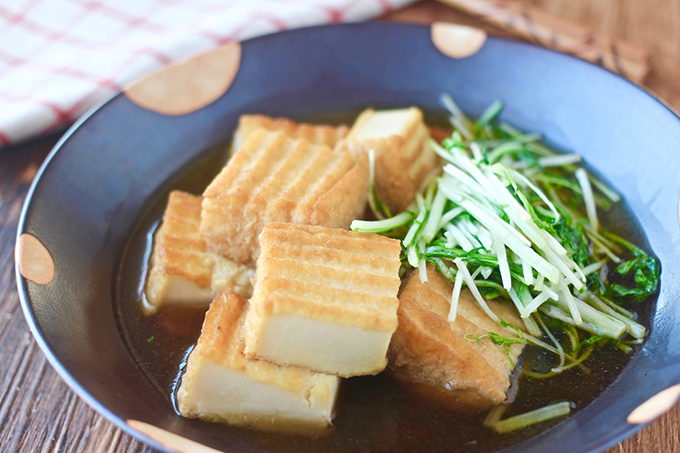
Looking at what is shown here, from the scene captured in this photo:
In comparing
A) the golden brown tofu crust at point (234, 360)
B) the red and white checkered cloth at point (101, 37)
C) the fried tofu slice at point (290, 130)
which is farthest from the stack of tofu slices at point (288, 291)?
the red and white checkered cloth at point (101, 37)

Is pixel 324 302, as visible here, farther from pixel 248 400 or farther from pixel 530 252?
pixel 530 252

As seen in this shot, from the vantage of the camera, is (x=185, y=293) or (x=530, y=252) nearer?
(x=530, y=252)

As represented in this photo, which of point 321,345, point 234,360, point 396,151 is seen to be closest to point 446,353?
point 321,345

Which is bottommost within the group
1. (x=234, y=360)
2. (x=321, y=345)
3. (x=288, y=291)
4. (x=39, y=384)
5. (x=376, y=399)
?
(x=39, y=384)

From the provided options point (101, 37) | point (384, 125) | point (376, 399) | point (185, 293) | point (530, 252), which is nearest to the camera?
point (376, 399)

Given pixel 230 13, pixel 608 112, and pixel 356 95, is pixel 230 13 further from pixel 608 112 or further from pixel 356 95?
pixel 608 112

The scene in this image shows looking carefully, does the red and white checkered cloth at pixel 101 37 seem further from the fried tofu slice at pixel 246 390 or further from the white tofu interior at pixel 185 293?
the fried tofu slice at pixel 246 390

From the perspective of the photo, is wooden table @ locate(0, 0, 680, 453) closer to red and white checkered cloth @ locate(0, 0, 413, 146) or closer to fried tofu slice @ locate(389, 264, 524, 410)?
red and white checkered cloth @ locate(0, 0, 413, 146)
